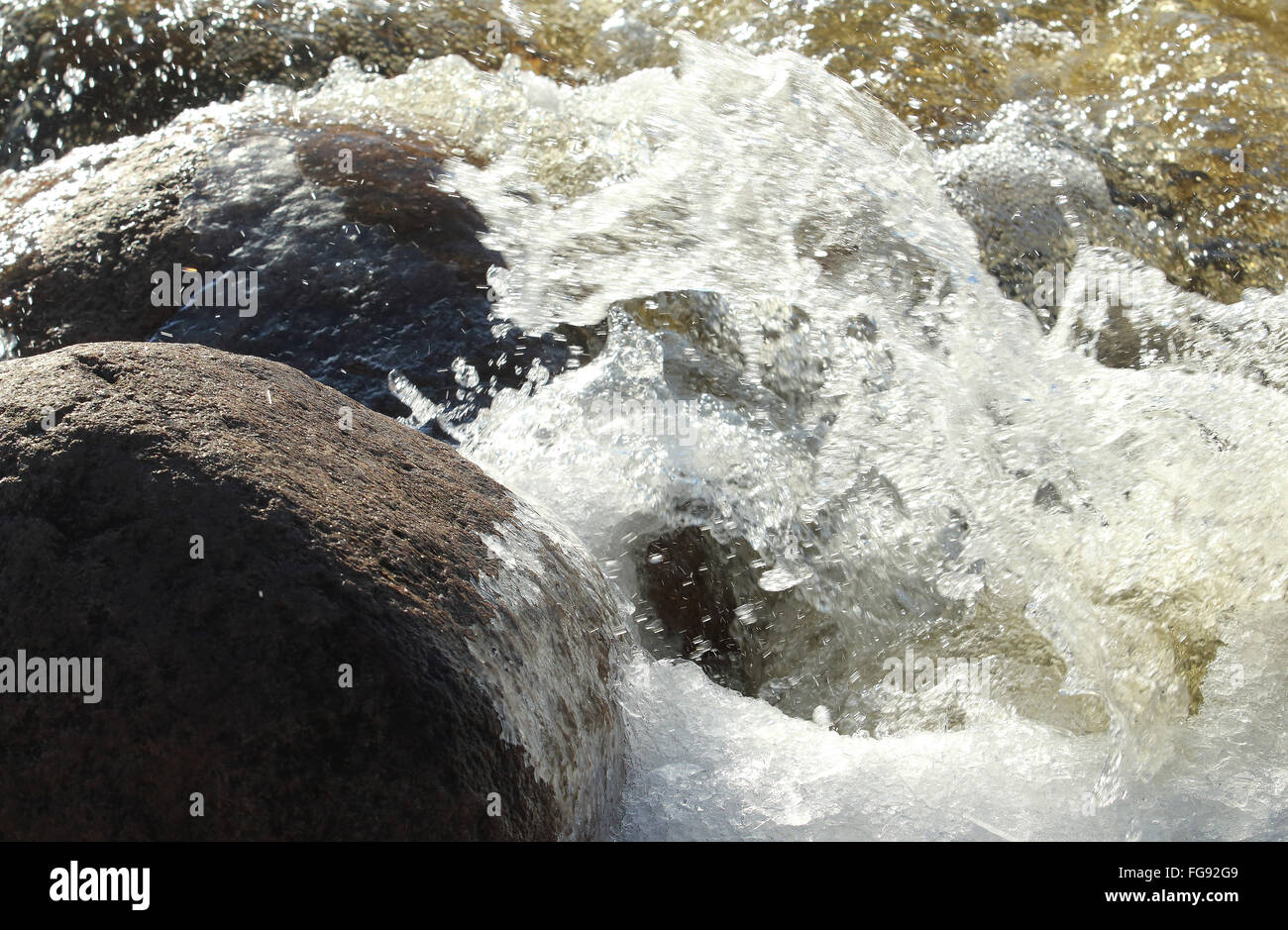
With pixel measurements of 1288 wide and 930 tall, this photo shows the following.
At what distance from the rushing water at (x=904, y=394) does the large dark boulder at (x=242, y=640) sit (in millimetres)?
545

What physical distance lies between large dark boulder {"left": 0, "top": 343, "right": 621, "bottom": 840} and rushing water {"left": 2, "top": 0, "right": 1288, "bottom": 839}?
0.54 meters

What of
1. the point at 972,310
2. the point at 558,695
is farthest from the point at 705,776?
the point at 972,310

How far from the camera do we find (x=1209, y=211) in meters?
4.49

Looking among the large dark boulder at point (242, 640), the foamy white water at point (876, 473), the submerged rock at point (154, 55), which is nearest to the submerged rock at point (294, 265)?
the foamy white water at point (876, 473)

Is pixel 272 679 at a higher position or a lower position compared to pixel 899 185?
lower

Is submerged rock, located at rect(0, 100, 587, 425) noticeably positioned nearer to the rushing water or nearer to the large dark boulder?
the rushing water

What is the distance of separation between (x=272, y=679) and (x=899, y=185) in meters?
3.25

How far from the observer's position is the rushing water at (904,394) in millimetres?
2629

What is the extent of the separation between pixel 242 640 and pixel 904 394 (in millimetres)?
2301

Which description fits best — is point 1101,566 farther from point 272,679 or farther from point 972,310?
point 272,679

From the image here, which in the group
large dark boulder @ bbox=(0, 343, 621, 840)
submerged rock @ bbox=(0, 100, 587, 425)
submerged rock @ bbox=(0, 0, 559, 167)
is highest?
submerged rock @ bbox=(0, 0, 559, 167)

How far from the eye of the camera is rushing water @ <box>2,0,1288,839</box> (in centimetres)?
263

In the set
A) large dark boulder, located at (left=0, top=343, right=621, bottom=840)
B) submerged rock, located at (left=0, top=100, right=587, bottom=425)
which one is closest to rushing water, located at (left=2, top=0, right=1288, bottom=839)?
submerged rock, located at (left=0, top=100, right=587, bottom=425)

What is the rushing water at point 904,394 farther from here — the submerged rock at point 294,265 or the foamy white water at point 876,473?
the submerged rock at point 294,265
